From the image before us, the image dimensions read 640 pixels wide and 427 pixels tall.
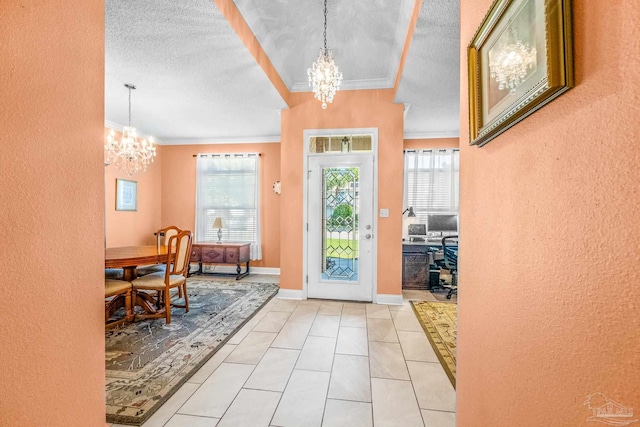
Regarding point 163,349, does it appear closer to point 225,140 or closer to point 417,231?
point 417,231

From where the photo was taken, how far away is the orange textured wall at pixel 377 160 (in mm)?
3865

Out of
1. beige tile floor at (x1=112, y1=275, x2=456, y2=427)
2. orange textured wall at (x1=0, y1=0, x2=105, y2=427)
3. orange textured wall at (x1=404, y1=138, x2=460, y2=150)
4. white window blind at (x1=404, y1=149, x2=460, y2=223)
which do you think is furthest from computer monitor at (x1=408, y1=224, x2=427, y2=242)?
orange textured wall at (x1=0, y1=0, x2=105, y2=427)

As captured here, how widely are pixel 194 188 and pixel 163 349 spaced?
3.98 metres

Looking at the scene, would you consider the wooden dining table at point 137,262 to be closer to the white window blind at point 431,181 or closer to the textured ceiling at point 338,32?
the textured ceiling at point 338,32

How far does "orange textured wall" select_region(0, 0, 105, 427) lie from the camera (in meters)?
0.83

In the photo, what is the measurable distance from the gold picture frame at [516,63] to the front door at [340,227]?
9.10 ft

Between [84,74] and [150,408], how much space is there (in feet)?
6.08

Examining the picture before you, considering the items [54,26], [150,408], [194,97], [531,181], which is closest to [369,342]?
[150,408]

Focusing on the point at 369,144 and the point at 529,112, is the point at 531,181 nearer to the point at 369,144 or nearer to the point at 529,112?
the point at 529,112

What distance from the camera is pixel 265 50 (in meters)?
3.07

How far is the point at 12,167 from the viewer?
825 millimetres

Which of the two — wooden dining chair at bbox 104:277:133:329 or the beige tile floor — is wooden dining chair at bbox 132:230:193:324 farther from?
the beige tile floor

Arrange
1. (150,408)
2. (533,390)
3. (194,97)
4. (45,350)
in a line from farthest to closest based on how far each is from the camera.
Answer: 1. (194,97)
2. (150,408)
3. (45,350)
4. (533,390)

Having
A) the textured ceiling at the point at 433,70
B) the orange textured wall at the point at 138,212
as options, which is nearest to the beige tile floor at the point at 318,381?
the textured ceiling at the point at 433,70
